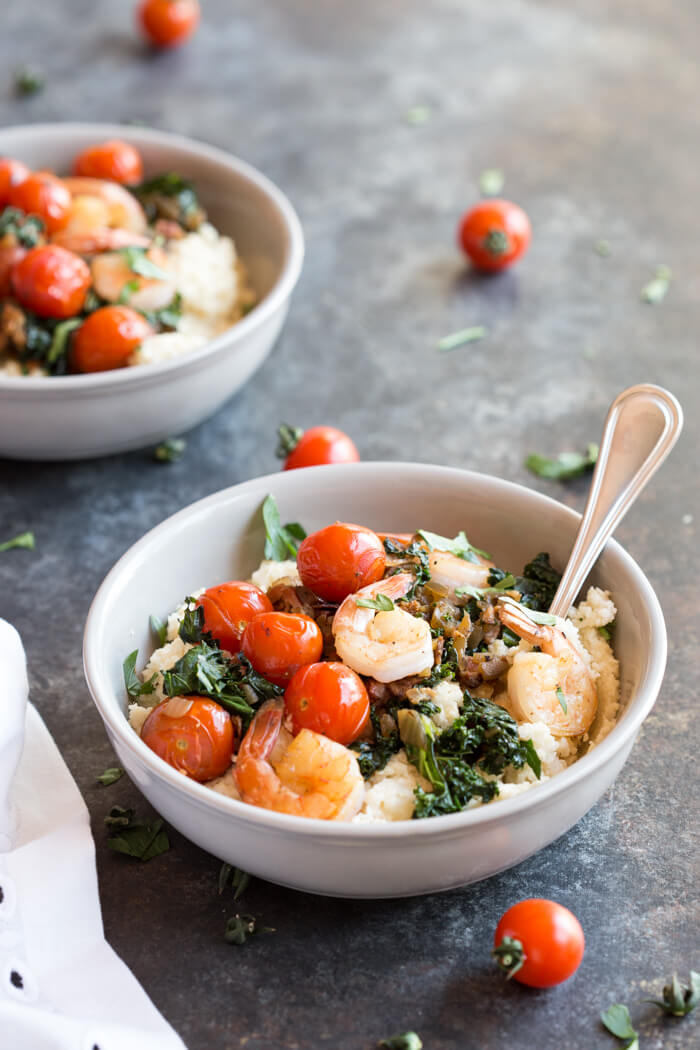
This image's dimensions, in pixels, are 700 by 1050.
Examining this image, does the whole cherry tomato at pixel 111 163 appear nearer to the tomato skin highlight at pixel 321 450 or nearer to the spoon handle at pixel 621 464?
the tomato skin highlight at pixel 321 450

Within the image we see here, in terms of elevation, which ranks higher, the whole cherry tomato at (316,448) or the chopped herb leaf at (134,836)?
the whole cherry tomato at (316,448)

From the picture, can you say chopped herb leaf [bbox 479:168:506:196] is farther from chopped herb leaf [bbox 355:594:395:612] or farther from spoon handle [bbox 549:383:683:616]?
chopped herb leaf [bbox 355:594:395:612]

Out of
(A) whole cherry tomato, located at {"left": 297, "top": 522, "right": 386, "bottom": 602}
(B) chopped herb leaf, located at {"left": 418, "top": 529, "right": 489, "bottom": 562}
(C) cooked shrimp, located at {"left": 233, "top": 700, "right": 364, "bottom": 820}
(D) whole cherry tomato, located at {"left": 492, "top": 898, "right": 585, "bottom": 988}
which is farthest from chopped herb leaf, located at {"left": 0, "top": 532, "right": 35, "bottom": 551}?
(D) whole cherry tomato, located at {"left": 492, "top": 898, "right": 585, "bottom": 988}

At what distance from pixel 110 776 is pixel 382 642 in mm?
623

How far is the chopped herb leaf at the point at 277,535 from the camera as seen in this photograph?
233cm

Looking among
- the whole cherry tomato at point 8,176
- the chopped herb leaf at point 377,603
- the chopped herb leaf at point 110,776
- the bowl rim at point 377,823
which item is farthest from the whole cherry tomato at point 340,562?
the whole cherry tomato at point 8,176

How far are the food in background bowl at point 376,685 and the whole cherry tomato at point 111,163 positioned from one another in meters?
1.76

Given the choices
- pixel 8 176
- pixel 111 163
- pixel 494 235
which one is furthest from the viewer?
pixel 494 235

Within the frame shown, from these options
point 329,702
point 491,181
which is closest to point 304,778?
point 329,702

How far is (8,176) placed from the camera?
3.23 m

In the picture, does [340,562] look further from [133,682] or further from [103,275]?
[103,275]

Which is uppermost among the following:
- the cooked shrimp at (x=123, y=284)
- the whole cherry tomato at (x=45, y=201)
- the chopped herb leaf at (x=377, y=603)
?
the chopped herb leaf at (x=377, y=603)

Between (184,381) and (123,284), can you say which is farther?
(123,284)

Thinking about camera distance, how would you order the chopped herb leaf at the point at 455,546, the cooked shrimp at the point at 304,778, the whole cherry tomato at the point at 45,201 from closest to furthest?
1. the cooked shrimp at the point at 304,778
2. the chopped herb leaf at the point at 455,546
3. the whole cherry tomato at the point at 45,201
